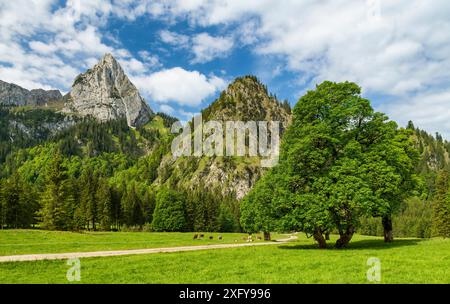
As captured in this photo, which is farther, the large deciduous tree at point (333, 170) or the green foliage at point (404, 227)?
the green foliage at point (404, 227)

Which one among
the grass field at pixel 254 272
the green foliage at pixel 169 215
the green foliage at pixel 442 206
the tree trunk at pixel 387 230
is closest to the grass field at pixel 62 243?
the grass field at pixel 254 272

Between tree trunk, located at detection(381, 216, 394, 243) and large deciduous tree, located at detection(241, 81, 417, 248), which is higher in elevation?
large deciduous tree, located at detection(241, 81, 417, 248)

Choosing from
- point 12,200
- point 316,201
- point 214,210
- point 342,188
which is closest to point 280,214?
point 316,201

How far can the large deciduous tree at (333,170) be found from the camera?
26.5 m

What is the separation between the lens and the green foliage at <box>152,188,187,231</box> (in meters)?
105

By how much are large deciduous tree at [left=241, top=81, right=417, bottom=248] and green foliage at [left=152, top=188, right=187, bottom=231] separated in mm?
76111

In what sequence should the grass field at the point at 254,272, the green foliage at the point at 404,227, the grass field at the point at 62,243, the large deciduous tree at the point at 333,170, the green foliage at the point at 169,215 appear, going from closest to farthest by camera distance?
the grass field at the point at 254,272, the large deciduous tree at the point at 333,170, the grass field at the point at 62,243, the green foliage at the point at 169,215, the green foliage at the point at 404,227

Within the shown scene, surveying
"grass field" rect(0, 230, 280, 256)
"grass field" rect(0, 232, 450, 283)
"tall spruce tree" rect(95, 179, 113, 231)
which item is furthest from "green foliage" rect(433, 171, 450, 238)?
"tall spruce tree" rect(95, 179, 113, 231)

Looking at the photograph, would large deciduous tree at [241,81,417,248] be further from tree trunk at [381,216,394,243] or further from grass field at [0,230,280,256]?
grass field at [0,230,280,256]

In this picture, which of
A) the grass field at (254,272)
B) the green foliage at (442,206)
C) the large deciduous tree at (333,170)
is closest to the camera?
the grass field at (254,272)

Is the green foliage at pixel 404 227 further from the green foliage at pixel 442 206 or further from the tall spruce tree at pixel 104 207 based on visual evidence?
the tall spruce tree at pixel 104 207

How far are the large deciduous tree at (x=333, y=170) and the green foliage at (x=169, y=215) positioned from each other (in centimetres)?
7611
